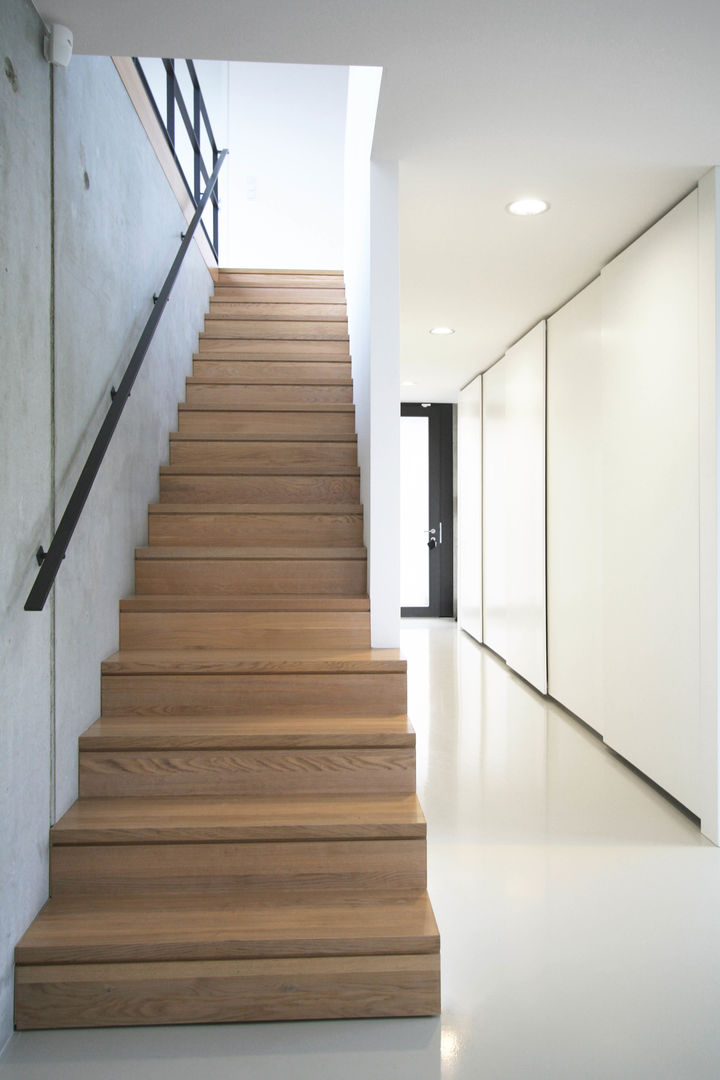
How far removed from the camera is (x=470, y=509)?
8227mm

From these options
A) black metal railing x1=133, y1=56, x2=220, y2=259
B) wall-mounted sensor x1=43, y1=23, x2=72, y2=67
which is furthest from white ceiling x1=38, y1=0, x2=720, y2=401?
black metal railing x1=133, y1=56, x2=220, y2=259

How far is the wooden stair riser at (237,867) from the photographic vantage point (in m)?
2.23

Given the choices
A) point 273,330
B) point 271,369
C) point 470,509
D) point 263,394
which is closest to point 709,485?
point 263,394

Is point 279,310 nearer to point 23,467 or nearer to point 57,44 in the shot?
point 57,44

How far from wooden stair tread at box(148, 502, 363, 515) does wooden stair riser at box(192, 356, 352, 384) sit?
115cm

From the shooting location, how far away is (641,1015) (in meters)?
2.04

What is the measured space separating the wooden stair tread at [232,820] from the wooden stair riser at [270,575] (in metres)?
1.14

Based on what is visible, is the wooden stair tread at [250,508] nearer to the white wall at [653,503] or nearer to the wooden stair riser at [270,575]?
the wooden stair riser at [270,575]

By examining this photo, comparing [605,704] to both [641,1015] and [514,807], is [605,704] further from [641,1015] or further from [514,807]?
[641,1015]

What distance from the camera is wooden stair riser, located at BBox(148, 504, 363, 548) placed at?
3.75 m

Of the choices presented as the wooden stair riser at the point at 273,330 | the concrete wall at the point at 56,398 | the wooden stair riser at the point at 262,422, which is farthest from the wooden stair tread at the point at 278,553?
the wooden stair riser at the point at 273,330

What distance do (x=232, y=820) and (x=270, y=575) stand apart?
4.36 ft

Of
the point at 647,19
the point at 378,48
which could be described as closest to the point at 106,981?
the point at 378,48

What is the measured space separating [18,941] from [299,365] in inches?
140
